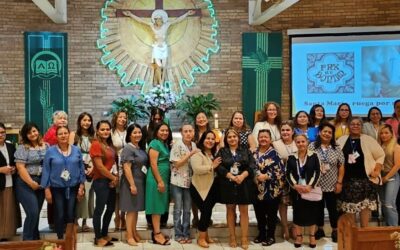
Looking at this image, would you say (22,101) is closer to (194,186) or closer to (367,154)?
(194,186)

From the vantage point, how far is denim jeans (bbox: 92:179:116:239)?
464 cm

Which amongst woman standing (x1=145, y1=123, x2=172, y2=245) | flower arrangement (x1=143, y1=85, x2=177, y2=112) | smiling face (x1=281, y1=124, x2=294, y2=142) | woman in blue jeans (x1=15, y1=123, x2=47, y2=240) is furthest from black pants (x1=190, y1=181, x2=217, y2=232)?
flower arrangement (x1=143, y1=85, x2=177, y2=112)

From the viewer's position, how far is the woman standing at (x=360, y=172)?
470 cm

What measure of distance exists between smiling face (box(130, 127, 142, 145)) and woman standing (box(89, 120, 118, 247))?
0.21 meters

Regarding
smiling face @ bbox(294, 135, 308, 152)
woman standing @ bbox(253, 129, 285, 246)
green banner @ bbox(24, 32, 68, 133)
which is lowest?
woman standing @ bbox(253, 129, 285, 246)

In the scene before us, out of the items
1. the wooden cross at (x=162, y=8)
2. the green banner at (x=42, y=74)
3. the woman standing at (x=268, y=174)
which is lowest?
the woman standing at (x=268, y=174)

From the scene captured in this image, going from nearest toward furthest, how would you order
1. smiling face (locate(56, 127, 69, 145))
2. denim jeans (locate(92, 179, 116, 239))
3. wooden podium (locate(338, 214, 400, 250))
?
wooden podium (locate(338, 214, 400, 250))
smiling face (locate(56, 127, 69, 145))
denim jeans (locate(92, 179, 116, 239))

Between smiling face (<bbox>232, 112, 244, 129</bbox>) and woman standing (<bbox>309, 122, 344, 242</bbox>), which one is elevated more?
smiling face (<bbox>232, 112, 244, 129</bbox>)

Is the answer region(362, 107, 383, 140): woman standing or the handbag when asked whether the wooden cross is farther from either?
the handbag

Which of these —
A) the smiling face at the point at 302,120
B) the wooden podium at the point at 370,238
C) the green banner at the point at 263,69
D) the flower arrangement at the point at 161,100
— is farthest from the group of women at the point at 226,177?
the green banner at the point at 263,69

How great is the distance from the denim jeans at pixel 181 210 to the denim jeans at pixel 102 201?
A: 592 millimetres

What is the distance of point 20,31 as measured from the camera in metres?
8.89

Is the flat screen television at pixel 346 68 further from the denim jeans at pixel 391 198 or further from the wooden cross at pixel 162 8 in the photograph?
the denim jeans at pixel 391 198

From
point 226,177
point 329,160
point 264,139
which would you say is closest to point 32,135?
point 226,177
